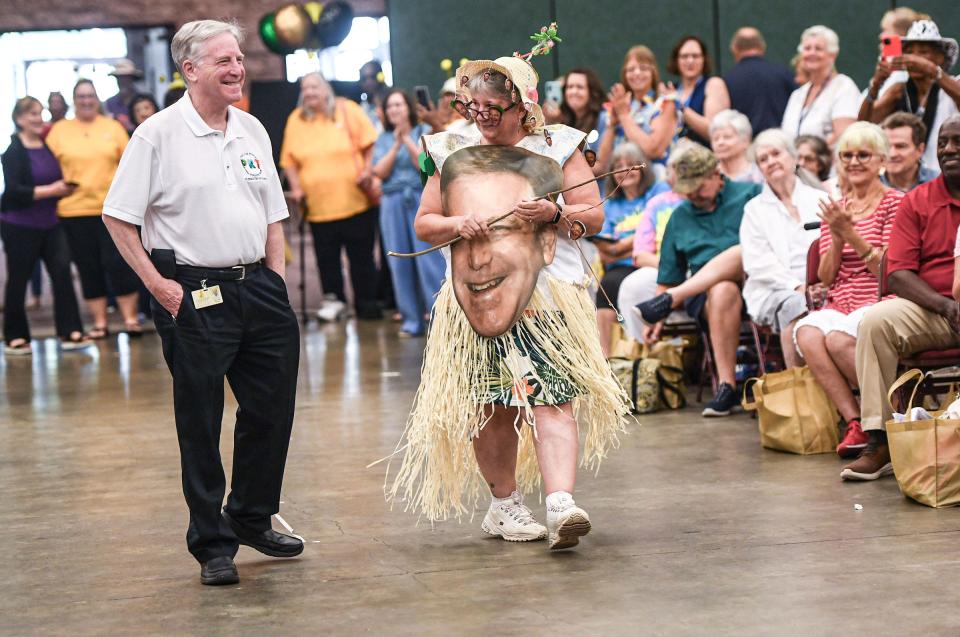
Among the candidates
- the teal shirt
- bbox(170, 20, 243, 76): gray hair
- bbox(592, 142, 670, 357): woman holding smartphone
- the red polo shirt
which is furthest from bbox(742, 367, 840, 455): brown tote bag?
bbox(170, 20, 243, 76): gray hair

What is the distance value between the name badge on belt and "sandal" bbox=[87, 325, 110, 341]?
7928 mm

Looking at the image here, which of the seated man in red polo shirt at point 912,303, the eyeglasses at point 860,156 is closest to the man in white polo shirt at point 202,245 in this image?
the seated man in red polo shirt at point 912,303

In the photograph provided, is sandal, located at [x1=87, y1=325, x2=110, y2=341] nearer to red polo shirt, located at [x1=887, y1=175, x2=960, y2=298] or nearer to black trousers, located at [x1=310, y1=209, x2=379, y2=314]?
black trousers, located at [x1=310, y1=209, x2=379, y2=314]

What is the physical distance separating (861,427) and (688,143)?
7.25 ft

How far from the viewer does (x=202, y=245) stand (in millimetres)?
4148

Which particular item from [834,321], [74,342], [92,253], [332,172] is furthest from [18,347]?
[834,321]

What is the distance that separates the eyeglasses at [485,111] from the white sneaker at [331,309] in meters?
8.16

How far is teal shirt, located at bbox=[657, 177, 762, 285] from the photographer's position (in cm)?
734

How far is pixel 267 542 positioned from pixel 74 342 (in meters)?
7.15

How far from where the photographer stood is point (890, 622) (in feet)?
11.3

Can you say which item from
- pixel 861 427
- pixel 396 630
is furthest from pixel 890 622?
pixel 861 427

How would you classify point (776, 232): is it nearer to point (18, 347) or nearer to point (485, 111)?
point (485, 111)

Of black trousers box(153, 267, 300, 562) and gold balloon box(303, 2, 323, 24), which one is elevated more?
gold balloon box(303, 2, 323, 24)

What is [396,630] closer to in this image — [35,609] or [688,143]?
[35,609]
